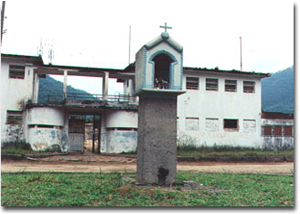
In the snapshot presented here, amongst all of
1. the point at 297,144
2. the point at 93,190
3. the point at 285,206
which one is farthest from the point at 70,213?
the point at 297,144

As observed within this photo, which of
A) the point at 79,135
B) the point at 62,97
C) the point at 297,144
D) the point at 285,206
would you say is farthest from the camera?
the point at 79,135

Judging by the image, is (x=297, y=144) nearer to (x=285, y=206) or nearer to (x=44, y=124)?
(x=285, y=206)

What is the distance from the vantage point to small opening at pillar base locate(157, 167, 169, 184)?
340 inches

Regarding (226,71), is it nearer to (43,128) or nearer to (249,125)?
(249,125)

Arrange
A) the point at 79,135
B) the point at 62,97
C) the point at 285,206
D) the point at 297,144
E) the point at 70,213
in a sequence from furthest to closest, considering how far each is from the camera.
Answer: the point at 79,135, the point at 62,97, the point at 297,144, the point at 285,206, the point at 70,213

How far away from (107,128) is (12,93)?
581cm

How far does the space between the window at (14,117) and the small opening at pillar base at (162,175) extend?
13050 mm

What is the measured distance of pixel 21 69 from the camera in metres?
19.4

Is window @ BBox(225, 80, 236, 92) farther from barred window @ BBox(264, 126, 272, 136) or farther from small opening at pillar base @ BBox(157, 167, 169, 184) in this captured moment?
small opening at pillar base @ BBox(157, 167, 169, 184)

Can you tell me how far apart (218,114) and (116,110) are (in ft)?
22.4

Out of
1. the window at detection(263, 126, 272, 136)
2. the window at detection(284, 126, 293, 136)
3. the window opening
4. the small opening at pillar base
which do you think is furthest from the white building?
the small opening at pillar base

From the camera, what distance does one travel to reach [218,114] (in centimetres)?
2255

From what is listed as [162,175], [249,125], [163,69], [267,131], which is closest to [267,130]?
[267,131]

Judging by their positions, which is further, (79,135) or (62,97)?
(79,135)
